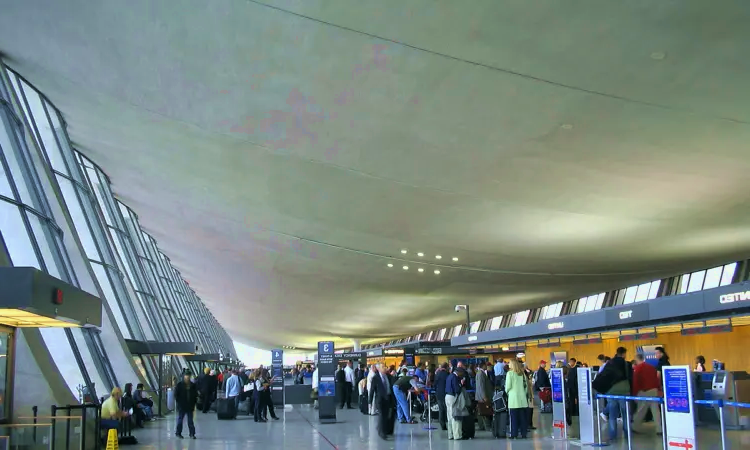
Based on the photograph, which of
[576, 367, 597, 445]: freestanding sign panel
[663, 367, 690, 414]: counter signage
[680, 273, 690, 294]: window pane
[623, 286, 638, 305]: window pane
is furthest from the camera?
[623, 286, 638, 305]: window pane

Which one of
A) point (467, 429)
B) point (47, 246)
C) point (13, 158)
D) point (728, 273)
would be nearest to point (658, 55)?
point (467, 429)

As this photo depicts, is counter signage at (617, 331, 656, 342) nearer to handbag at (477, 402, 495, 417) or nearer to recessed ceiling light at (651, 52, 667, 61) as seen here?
handbag at (477, 402, 495, 417)

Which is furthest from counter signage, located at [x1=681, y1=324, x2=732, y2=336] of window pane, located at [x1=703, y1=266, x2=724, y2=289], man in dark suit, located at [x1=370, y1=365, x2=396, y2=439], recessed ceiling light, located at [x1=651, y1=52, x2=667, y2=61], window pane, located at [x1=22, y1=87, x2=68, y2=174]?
window pane, located at [x1=22, y1=87, x2=68, y2=174]

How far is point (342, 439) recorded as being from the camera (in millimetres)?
13938

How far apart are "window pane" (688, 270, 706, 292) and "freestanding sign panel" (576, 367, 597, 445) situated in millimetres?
Result: 16876

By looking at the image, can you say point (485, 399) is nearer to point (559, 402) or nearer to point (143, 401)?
point (559, 402)

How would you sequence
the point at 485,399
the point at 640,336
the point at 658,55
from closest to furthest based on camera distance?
the point at 658,55 < the point at 485,399 < the point at 640,336

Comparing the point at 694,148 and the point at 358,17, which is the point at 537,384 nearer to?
the point at 694,148

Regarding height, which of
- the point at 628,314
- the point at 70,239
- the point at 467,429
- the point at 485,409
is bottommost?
the point at 467,429

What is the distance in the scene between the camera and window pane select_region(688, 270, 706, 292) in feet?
87.6

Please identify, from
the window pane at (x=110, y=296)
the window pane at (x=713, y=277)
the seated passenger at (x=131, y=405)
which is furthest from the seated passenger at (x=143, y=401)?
the window pane at (x=713, y=277)

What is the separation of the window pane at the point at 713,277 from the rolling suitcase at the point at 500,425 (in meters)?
15.2

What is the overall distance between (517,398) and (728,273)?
50.5ft

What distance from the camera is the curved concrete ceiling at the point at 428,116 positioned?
29.0ft
